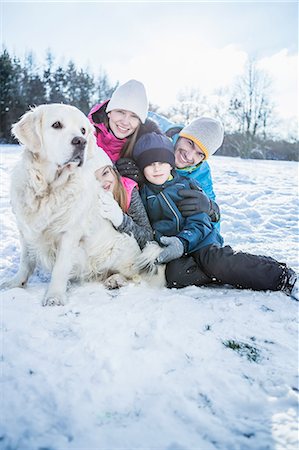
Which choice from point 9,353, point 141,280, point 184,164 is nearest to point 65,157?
point 141,280

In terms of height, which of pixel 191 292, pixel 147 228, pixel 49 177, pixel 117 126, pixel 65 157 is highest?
pixel 117 126

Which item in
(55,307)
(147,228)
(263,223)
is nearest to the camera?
(55,307)

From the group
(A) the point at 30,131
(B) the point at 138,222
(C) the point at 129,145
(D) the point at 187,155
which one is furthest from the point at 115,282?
(D) the point at 187,155

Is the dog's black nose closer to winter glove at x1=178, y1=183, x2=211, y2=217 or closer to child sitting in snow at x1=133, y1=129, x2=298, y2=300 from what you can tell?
child sitting in snow at x1=133, y1=129, x2=298, y2=300

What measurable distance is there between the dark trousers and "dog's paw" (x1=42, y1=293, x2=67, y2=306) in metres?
0.87

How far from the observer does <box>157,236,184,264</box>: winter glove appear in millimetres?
2516

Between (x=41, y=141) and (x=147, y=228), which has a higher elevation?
(x=41, y=141)

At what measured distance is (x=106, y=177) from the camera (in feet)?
8.70

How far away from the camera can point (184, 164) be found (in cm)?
338

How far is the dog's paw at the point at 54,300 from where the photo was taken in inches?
77.7

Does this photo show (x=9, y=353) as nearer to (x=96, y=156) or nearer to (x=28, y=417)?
(x=28, y=417)

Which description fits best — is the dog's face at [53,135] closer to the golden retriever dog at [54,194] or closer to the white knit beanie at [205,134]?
the golden retriever dog at [54,194]

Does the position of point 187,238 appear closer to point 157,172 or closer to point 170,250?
point 170,250

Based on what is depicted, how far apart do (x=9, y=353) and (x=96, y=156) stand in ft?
5.60
